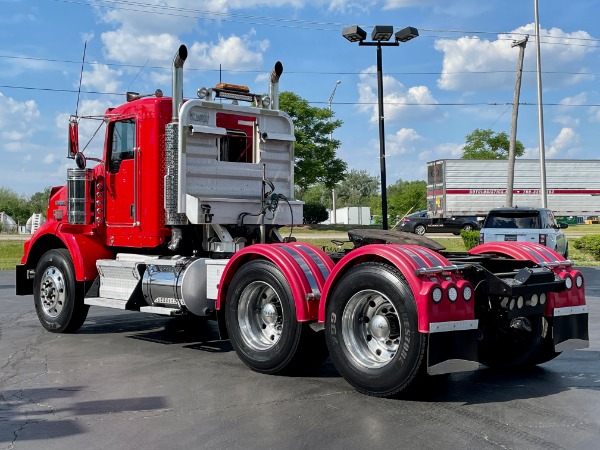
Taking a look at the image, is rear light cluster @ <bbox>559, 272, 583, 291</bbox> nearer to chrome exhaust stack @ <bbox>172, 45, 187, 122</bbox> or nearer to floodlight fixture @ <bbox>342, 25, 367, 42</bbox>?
chrome exhaust stack @ <bbox>172, 45, 187, 122</bbox>

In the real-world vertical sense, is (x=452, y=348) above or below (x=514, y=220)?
below

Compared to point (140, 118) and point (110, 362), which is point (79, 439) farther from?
point (140, 118)

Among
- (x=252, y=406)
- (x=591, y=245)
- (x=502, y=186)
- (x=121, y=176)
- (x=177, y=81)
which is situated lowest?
(x=252, y=406)

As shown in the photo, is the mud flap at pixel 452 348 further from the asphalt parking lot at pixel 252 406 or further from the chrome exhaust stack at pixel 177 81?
the chrome exhaust stack at pixel 177 81

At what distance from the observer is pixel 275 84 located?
9773mm

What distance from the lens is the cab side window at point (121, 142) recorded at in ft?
29.7

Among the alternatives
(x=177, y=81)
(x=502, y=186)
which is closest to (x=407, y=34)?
(x=177, y=81)

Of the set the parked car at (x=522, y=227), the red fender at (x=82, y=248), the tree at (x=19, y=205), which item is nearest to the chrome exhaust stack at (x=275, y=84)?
the red fender at (x=82, y=248)

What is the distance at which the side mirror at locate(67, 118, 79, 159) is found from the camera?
9.18m

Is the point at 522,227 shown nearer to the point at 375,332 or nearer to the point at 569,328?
the point at 569,328

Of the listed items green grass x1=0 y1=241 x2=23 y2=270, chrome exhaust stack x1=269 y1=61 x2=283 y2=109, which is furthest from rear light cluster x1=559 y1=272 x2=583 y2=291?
green grass x1=0 y1=241 x2=23 y2=270

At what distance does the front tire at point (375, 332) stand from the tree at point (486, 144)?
6745cm

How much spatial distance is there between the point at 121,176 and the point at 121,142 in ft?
1.45

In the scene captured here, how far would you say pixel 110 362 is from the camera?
7754 millimetres
